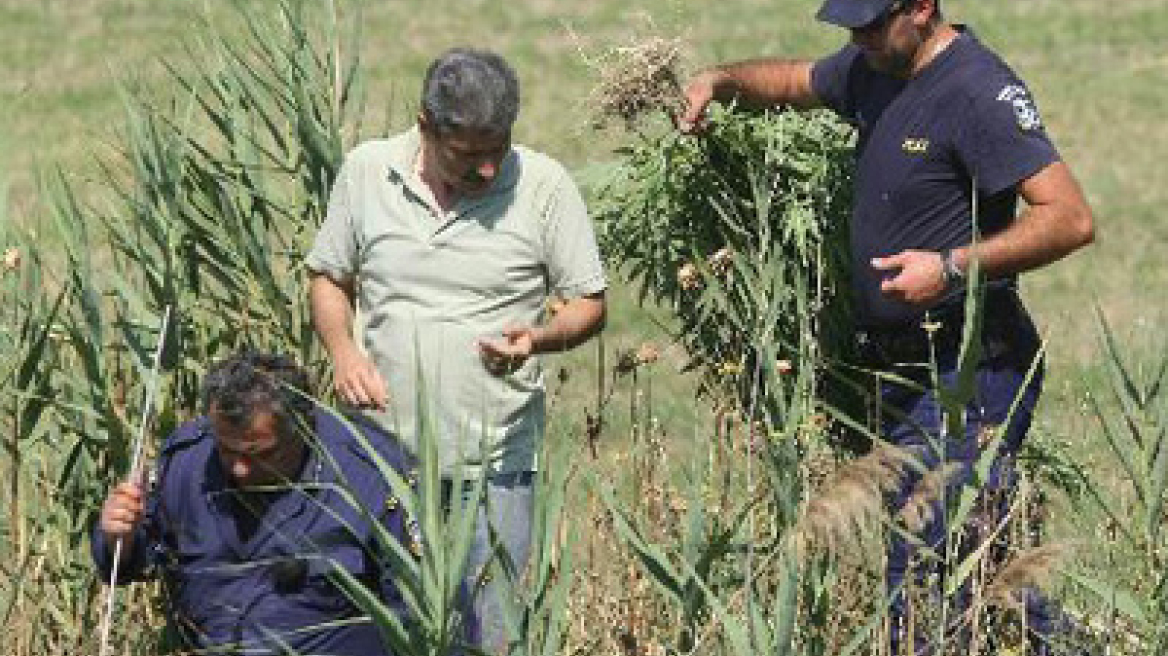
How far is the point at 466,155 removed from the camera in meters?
5.91

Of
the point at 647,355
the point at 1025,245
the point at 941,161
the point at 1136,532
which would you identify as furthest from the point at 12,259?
the point at 1136,532

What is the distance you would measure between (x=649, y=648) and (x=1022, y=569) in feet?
3.61

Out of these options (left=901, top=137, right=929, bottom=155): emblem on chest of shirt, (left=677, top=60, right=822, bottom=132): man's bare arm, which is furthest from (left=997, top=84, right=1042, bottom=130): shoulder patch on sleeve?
(left=677, top=60, right=822, bottom=132): man's bare arm

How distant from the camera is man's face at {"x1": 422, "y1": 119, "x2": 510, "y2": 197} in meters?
5.87

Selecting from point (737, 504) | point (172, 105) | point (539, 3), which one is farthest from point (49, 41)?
point (737, 504)

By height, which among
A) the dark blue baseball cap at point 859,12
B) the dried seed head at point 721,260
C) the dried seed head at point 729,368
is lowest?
the dried seed head at point 729,368

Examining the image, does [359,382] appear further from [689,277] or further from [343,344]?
[689,277]

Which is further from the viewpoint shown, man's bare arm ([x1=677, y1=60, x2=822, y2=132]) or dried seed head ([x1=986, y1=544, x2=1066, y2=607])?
man's bare arm ([x1=677, y1=60, x2=822, y2=132])

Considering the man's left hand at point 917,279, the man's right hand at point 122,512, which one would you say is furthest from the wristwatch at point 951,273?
the man's right hand at point 122,512

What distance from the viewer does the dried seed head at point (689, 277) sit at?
244 inches

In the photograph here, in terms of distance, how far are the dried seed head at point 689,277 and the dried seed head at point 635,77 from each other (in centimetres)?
34

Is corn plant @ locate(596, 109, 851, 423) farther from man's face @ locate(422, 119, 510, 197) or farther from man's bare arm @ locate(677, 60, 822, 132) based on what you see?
man's face @ locate(422, 119, 510, 197)

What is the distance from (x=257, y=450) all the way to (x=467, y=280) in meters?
0.60

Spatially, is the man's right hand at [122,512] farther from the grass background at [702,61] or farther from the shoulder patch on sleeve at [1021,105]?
the grass background at [702,61]
